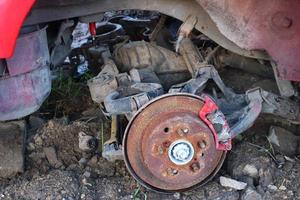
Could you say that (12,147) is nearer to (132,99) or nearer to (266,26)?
(132,99)

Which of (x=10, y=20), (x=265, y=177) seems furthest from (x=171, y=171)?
(x=10, y=20)

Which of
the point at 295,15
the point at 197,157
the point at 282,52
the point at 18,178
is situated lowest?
the point at 18,178

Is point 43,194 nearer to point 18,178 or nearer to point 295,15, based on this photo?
point 18,178

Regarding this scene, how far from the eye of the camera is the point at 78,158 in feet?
11.2

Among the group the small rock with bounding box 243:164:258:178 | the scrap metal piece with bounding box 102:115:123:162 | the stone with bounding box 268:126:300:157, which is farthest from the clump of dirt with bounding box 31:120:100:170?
the stone with bounding box 268:126:300:157

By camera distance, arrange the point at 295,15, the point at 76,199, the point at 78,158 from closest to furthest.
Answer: the point at 295,15 → the point at 76,199 → the point at 78,158

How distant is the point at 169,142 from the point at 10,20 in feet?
3.23

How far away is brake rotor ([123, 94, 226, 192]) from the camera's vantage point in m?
2.93

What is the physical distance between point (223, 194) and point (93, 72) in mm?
1424

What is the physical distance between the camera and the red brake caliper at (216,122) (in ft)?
9.67

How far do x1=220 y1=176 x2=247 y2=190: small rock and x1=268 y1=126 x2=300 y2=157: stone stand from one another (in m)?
0.42

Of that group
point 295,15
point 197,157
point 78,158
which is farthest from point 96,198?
point 295,15

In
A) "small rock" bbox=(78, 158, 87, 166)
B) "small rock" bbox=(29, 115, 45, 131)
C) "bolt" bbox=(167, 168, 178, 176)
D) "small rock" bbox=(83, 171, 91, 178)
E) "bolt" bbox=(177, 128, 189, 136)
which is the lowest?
"small rock" bbox=(29, 115, 45, 131)

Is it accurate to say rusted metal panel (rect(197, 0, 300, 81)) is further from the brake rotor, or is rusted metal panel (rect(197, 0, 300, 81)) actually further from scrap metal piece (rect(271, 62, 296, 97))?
the brake rotor
